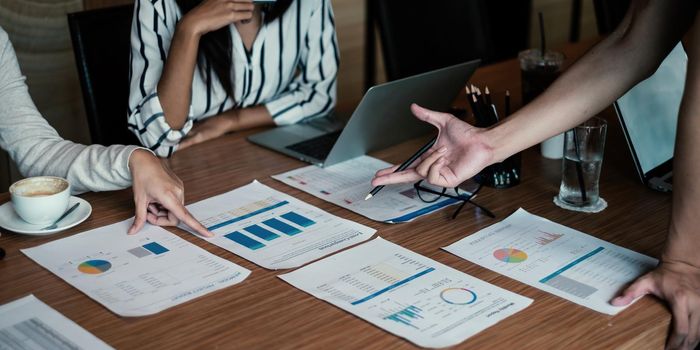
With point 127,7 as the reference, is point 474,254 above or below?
below

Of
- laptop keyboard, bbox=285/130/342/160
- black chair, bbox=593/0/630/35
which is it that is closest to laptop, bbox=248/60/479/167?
laptop keyboard, bbox=285/130/342/160

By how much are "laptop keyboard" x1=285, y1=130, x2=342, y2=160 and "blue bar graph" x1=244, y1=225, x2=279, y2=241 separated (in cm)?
34

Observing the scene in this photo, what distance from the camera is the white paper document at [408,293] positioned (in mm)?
1151

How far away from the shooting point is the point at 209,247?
54.6 inches

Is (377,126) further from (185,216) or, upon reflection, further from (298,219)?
(185,216)

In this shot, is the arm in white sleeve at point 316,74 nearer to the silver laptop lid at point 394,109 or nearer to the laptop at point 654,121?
the silver laptop lid at point 394,109

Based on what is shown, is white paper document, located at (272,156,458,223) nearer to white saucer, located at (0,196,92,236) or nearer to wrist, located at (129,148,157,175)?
wrist, located at (129,148,157,175)

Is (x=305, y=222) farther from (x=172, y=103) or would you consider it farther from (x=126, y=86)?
(x=126, y=86)

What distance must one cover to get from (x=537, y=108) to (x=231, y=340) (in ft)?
2.23

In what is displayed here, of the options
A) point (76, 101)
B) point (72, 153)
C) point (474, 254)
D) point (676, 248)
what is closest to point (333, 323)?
point (474, 254)

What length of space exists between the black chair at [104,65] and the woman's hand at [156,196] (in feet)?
1.71

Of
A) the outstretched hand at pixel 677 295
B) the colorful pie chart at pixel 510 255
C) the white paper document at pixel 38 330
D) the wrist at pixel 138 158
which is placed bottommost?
the outstretched hand at pixel 677 295

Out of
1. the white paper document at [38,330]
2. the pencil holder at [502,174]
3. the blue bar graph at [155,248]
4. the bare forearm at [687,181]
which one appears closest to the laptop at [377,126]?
the pencil holder at [502,174]

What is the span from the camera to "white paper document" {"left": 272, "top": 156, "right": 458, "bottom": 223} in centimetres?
152
